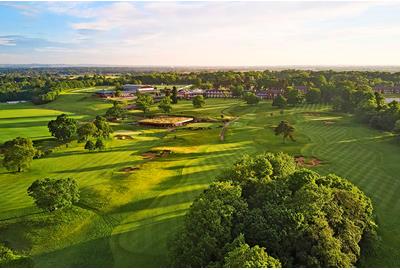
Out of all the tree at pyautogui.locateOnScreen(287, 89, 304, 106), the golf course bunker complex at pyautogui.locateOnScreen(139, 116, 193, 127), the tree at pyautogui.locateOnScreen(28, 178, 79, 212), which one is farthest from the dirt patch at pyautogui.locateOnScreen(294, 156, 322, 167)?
the tree at pyautogui.locateOnScreen(287, 89, 304, 106)

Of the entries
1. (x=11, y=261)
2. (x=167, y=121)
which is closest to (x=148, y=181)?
(x=11, y=261)

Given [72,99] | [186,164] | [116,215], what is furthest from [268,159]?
[72,99]

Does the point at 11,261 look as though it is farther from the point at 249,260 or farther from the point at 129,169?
the point at 129,169

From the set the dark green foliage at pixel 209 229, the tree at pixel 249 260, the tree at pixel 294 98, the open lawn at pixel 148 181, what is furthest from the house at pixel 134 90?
the tree at pixel 249 260

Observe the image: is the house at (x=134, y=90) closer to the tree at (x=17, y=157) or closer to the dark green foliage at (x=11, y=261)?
the tree at (x=17, y=157)

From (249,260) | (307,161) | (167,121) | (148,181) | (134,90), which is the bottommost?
(134,90)

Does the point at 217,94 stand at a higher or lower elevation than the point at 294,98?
lower

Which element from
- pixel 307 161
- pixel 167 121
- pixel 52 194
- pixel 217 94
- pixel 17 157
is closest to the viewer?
pixel 52 194
